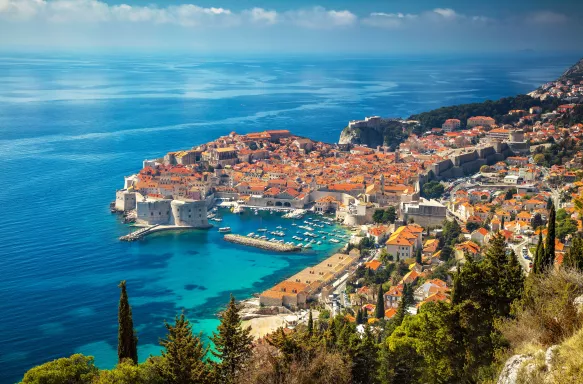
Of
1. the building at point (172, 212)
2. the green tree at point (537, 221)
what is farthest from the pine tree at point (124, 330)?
the building at point (172, 212)

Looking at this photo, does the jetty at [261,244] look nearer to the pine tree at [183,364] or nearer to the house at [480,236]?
the house at [480,236]

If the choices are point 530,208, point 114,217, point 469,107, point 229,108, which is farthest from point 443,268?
point 229,108

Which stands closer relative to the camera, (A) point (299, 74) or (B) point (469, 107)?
(B) point (469, 107)

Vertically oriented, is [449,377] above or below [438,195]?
above

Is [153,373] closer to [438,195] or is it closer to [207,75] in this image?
[438,195]

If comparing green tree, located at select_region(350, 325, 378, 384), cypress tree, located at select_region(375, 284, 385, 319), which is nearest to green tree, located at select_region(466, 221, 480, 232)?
cypress tree, located at select_region(375, 284, 385, 319)
